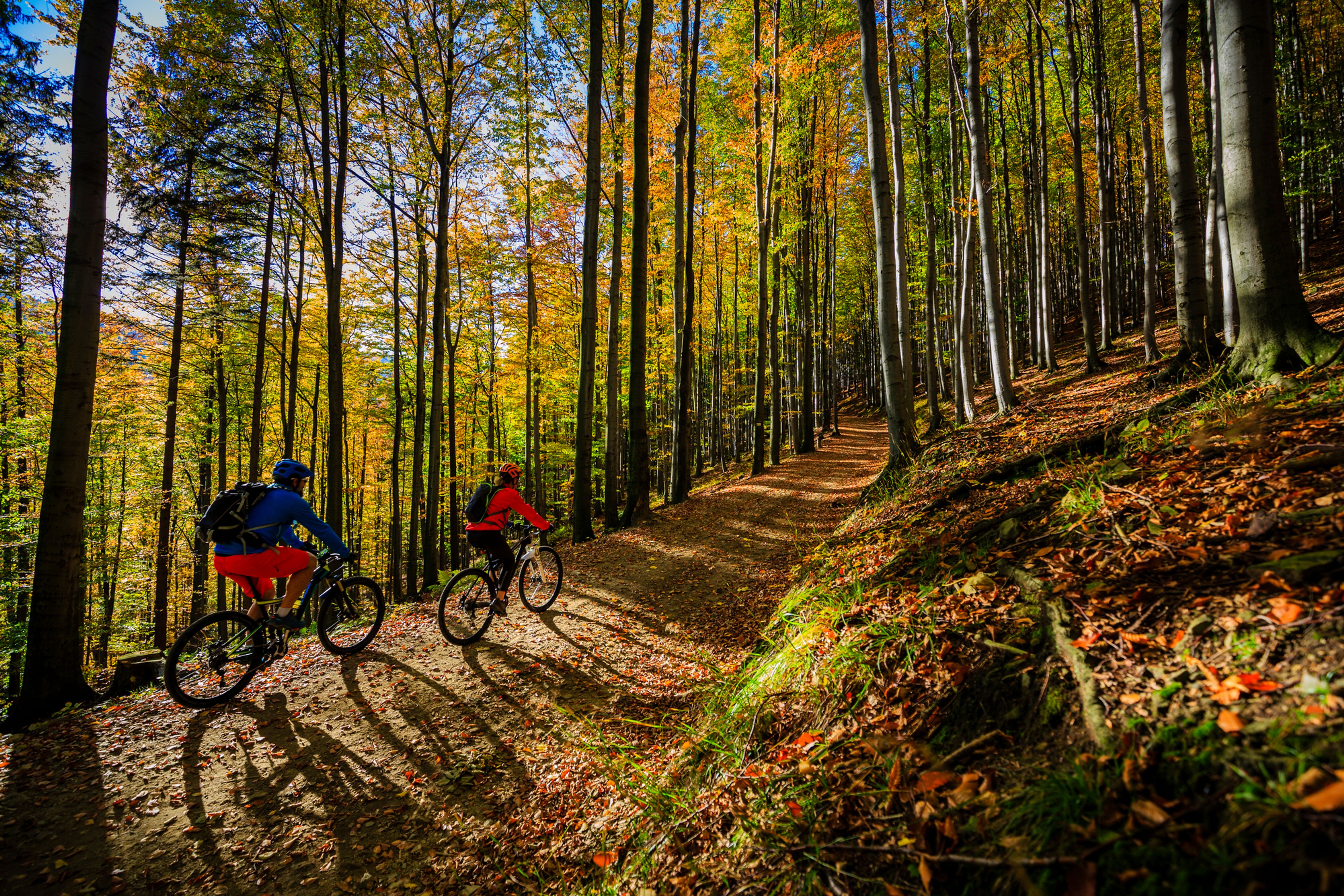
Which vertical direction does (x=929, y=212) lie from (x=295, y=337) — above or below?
above

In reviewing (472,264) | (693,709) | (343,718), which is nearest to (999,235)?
(472,264)

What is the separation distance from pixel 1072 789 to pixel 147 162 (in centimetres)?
1886

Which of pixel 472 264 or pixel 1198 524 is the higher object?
pixel 472 264

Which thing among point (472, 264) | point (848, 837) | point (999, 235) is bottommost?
point (848, 837)

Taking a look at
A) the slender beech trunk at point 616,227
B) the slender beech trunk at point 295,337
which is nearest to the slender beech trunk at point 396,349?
the slender beech trunk at point 295,337

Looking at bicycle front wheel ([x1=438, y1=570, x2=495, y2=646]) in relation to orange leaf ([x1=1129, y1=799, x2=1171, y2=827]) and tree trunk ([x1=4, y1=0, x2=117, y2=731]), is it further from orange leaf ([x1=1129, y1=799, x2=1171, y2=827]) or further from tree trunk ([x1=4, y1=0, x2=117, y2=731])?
orange leaf ([x1=1129, y1=799, x2=1171, y2=827])

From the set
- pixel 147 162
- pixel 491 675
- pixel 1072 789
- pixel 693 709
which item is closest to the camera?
pixel 1072 789

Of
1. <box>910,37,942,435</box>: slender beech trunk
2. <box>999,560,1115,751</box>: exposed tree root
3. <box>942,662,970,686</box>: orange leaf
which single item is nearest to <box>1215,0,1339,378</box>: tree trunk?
<box>999,560,1115,751</box>: exposed tree root

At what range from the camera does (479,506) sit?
6.06 meters

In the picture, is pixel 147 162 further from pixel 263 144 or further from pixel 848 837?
pixel 848 837

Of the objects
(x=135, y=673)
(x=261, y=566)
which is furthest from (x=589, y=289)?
(x=135, y=673)

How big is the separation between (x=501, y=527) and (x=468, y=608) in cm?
101

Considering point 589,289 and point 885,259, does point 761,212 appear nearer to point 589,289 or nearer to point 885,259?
point 589,289

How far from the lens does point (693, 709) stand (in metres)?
3.94
